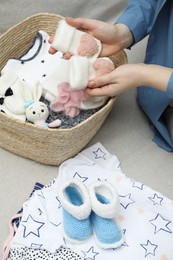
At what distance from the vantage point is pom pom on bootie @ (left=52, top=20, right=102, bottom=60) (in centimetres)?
109

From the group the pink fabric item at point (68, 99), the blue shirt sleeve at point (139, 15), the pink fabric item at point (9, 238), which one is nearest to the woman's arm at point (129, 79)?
the pink fabric item at point (68, 99)

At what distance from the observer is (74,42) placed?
44.0 inches

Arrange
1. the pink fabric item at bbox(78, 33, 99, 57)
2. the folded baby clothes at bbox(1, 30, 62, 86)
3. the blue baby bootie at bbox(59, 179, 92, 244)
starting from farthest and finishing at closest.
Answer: the folded baby clothes at bbox(1, 30, 62, 86) < the pink fabric item at bbox(78, 33, 99, 57) < the blue baby bootie at bbox(59, 179, 92, 244)

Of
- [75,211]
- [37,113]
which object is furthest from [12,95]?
[75,211]

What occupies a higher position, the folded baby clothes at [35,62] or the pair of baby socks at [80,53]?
the pair of baby socks at [80,53]

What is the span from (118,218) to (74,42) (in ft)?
1.58

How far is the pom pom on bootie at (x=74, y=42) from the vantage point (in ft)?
3.59

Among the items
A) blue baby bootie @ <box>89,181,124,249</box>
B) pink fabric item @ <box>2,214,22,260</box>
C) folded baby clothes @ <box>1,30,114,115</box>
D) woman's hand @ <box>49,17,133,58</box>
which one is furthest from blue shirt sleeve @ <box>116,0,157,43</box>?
pink fabric item @ <box>2,214,22,260</box>

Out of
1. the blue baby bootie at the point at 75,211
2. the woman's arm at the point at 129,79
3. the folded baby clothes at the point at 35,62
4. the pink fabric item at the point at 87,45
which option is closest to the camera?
the blue baby bootie at the point at 75,211

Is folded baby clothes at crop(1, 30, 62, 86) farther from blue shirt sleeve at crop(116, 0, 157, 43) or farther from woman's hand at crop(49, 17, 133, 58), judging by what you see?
blue shirt sleeve at crop(116, 0, 157, 43)

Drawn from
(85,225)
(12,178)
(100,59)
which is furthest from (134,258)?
(100,59)

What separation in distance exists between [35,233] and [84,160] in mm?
271

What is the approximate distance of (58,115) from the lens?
1.17 meters

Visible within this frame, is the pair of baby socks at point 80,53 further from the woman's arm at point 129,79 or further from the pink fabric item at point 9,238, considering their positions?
the pink fabric item at point 9,238
